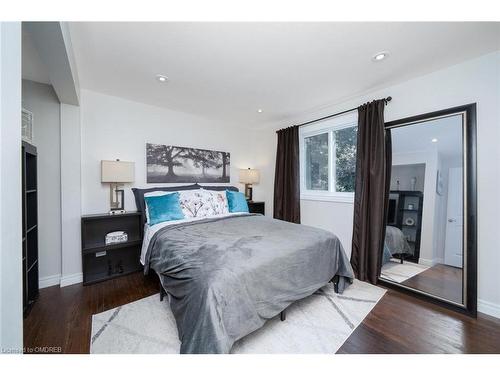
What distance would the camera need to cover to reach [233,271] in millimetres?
1410

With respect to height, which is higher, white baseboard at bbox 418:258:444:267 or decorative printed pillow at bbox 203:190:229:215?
decorative printed pillow at bbox 203:190:229:215

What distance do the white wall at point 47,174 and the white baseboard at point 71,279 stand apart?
12 centimetres

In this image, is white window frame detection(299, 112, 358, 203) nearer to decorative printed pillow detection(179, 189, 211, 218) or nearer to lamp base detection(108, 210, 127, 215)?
Result: decorative printed pillow detection(179, 189, 211, 218)

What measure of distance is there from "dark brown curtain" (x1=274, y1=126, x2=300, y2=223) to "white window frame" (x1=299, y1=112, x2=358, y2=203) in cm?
16

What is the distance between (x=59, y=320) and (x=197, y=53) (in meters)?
2.67

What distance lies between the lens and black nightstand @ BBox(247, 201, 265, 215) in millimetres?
3999

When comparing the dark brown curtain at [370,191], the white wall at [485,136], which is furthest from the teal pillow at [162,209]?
the white wall at [485,136]

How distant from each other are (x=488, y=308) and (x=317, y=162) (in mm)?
2481

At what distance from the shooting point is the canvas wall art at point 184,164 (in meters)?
→ 3.20

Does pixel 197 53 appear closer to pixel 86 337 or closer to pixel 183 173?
pixel 183 173

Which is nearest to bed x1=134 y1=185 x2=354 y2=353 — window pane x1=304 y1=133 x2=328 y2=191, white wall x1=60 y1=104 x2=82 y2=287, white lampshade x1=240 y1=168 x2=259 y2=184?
white wall x1=60 y1=104 x2=82 y2=287

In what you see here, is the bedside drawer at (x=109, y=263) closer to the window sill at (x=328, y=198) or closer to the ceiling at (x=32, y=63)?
the ceiling at (x=32, y=63)

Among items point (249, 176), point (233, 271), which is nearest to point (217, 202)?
point (249, 176)
